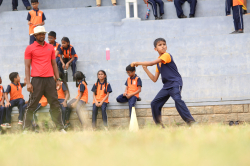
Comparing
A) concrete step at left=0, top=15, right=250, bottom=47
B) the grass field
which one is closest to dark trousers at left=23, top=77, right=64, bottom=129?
the grass field

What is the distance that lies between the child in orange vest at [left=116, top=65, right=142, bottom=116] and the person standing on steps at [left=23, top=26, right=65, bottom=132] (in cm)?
186

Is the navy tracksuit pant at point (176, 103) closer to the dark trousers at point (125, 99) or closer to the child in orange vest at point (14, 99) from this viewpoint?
the dark trousers at point (125, 99)

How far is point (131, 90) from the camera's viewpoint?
26.2 feet

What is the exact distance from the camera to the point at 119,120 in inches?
306

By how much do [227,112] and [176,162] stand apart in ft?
18.0

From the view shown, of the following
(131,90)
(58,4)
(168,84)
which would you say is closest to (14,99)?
(131,90)

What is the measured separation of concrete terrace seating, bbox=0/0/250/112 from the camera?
26.7 feet

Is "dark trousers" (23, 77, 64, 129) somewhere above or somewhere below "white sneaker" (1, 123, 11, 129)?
above

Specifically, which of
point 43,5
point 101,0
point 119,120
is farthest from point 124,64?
point 43,5

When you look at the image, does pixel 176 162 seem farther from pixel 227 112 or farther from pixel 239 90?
pixel 239 90

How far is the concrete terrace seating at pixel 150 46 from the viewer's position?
26.7ft

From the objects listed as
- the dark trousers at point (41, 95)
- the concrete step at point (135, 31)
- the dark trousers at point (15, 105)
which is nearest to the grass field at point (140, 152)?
the dark trousers at point (41, 95)

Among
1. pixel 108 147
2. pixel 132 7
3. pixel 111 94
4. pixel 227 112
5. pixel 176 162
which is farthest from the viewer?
pixel 132 7

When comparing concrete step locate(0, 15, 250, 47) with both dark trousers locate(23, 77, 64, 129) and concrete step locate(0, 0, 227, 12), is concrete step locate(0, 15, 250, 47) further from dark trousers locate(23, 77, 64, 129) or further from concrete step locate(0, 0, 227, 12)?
dark trousers locate(23, 77, 64, 129)
